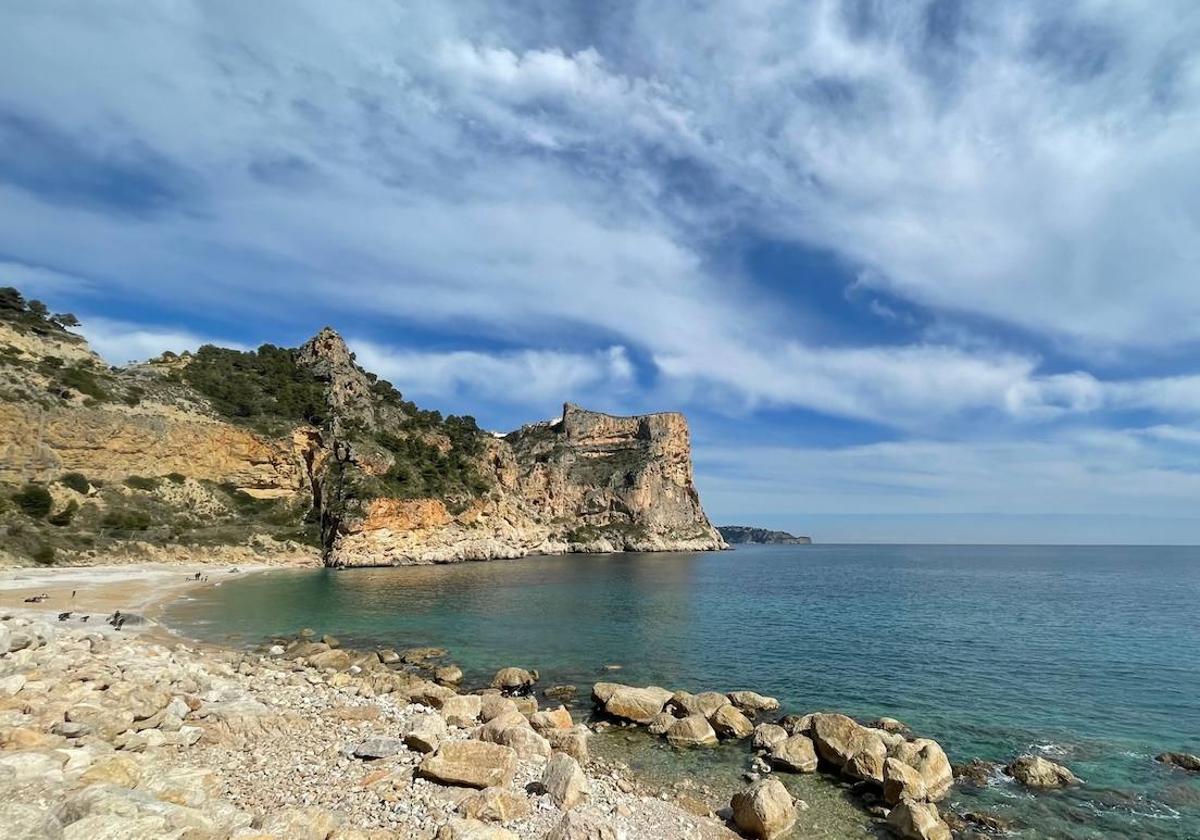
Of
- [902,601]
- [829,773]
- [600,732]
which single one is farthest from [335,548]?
[829,773]

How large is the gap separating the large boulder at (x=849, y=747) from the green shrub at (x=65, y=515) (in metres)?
73.4

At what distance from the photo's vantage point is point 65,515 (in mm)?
62688

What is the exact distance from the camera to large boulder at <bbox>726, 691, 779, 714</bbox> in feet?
69.2

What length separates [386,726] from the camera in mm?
15812

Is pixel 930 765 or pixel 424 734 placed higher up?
pixel 424 734

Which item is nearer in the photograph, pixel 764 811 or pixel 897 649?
pixel 764 811

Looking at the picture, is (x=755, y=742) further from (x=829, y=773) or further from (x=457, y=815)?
(x=457, y=815)

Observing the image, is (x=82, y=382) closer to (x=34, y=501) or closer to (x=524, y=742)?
(x=34, y=501)

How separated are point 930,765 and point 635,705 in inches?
321

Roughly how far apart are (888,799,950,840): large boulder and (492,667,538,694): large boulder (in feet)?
46.5

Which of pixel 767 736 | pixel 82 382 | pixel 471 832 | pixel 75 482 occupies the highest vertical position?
pixel 82 382

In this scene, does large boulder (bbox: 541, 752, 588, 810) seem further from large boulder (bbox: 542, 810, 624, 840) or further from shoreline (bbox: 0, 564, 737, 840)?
large boulder (bbox: 542, 810, 624, 840)

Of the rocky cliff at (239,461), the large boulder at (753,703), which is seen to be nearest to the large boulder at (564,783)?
the large boulder at (753,703)

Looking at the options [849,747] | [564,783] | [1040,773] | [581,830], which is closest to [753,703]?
[849,747]
